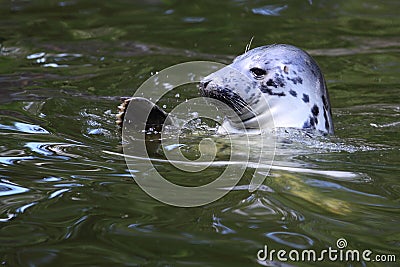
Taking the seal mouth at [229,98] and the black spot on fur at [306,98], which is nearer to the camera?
the seal mouth at [229,98]

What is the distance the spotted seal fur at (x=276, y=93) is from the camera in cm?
436

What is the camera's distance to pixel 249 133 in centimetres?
439

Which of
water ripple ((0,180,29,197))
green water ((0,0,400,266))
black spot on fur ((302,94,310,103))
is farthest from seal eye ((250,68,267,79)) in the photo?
water ripple ((0,180,29,197))

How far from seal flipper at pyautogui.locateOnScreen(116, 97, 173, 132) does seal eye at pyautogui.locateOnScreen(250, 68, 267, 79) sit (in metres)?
0.58

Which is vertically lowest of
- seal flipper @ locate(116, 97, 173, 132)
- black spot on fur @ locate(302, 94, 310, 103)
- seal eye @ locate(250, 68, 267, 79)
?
black spot on fur @ locate(302, 94, 310, 103)

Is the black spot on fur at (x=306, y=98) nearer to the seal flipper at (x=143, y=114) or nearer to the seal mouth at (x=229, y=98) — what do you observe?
the seal mouth at (x=229, y=98)

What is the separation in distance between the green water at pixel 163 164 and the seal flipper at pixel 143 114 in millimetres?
179

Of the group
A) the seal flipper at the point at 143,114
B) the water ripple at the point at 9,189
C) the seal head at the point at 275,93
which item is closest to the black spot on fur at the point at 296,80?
the seal head at the point at 275,93

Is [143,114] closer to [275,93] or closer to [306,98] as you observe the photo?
[275,93]

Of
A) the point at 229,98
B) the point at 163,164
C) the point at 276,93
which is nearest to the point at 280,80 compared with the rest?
the point at 276,93

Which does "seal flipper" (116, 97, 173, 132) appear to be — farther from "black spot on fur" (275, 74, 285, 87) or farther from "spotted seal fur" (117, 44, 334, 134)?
"black spot on fur" (275, 74, 285, 87)

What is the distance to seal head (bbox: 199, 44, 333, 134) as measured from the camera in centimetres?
436

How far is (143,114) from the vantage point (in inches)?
166

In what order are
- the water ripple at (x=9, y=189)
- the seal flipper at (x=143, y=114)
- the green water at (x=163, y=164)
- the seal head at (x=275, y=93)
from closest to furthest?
1. the green water at (x=163, y=164)
2. the water ripple at (x=9, y=189)
3. the seal flipper at (x=143, y=114)
4. the seal head at (x=275, y=93)
